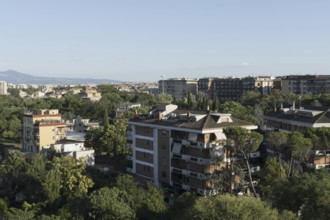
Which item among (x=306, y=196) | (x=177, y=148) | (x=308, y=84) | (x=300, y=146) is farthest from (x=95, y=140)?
(x=308, y=84)

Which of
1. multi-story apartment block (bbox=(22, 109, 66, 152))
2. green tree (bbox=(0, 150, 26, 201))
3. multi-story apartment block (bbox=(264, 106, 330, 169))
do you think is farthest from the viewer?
multi-story apartment block (bbox=(22, 109, 66, 152))

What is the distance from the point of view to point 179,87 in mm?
158000

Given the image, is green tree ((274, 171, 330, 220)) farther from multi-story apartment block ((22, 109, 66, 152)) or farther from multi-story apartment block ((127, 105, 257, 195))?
multi-story apartment block ((22, 109, 66, 152))

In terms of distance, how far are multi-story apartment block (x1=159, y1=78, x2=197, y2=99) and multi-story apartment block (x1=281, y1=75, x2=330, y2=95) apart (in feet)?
133

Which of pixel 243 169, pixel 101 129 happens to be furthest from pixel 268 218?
pixel 101 129

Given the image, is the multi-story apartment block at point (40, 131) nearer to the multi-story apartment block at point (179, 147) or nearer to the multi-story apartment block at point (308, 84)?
the multi-story apartment block at point (179, 147)

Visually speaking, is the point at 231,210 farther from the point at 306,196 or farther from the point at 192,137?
the point at 192,137

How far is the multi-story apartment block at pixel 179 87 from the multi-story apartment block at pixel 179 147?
4002 inches

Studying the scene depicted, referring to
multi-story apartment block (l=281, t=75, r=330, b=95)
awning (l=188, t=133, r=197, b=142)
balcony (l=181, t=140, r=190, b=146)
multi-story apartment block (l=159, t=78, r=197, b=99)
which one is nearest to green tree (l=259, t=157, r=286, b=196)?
awning (l=188, t=133, r=197, b=142)

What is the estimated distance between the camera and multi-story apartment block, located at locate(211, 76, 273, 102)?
129250mm

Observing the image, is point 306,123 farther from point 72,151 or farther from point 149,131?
point 72,151

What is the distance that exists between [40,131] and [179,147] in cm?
2788

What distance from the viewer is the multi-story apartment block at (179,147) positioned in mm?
40250

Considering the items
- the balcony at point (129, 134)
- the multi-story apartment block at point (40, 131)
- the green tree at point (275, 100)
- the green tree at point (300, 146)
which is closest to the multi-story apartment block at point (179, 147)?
the balcony at point (129, 134)
